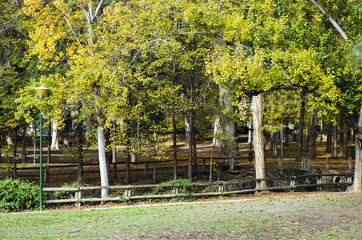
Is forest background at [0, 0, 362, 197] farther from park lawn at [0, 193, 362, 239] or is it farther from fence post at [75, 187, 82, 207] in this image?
park lawn at [0, 193, 362, 239]

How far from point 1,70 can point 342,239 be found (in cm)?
1644

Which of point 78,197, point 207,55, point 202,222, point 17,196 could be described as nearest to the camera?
point 202,222

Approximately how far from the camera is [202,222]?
410 inches

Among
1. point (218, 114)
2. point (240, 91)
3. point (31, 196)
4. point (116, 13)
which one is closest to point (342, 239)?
point (240, 91)

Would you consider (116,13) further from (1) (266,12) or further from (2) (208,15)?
(1) (266,12)

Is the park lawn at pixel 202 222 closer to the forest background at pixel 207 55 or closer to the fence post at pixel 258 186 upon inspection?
the fence post at pixel 258 186

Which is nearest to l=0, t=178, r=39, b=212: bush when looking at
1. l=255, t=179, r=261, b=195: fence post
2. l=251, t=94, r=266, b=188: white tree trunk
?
l=255, t=179, r=261, b=195: fence post

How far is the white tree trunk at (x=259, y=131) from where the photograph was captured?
62.0 feet

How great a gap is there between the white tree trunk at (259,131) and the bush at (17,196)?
985cm

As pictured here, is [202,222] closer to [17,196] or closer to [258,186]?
[17,196]

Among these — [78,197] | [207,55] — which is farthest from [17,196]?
[207,55]

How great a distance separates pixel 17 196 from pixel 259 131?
10.7 metres

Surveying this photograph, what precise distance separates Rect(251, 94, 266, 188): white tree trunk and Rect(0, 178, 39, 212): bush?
9.85 meters

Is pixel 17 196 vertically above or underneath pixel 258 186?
above
